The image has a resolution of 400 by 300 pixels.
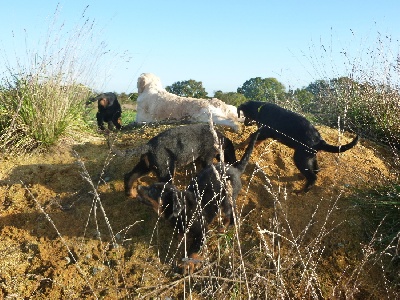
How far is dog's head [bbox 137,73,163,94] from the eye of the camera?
823 cm

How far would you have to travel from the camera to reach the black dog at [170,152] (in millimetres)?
4410

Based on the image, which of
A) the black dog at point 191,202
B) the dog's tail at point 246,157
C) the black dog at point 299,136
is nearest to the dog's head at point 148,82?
the black dog at point 299,136

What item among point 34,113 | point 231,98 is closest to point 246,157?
point 34,113

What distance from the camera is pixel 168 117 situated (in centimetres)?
737

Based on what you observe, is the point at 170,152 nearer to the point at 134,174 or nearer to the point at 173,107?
the point at 134,174

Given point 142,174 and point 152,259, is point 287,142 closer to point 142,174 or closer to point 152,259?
point 142,174

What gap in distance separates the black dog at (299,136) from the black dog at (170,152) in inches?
32.4

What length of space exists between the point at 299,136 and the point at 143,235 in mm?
2248

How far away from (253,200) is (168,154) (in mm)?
1147

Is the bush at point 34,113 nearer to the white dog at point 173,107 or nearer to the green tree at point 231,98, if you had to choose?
the white dog at point 173,107

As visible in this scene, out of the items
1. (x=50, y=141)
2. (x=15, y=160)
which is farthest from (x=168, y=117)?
(x=15, y=160)

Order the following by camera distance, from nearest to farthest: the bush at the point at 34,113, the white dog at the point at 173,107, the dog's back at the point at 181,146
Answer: the dog's back at the point at 181,146
the bush at the point at 34,113
the white dog at the point at 173,107

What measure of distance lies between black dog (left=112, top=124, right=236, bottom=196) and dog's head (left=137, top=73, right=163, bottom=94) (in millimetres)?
3717

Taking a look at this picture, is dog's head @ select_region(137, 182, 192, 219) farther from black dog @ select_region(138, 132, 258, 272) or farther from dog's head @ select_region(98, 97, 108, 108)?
dog's head @ select_region(98, 97, 108, 108)
